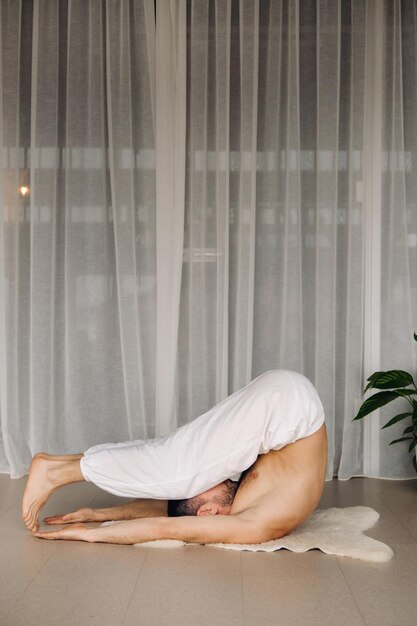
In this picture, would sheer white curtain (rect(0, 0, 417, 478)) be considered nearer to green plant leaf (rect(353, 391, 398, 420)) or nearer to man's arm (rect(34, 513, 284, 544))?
green plant leaf (rect(353, 391, 398, 420))

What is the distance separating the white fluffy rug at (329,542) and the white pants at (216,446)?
0.72ft

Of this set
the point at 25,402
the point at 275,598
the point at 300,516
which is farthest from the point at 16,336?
the point at 275,598

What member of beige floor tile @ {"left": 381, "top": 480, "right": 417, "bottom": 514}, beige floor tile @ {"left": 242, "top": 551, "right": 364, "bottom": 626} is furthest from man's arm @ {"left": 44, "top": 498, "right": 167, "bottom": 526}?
beige floor tile @ {"left": 381, "top": 480, "right": 417, "bottom": 514}

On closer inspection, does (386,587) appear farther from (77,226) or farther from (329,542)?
(77,226)

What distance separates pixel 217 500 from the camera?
301 centimetres

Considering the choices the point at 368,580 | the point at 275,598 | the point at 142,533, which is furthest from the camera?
the point at 142,533

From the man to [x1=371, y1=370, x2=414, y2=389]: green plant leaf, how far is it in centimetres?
97

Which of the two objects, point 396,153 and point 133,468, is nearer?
point 133,468

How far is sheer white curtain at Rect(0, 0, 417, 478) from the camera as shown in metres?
4.23

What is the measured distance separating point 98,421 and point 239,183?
4.73 ft

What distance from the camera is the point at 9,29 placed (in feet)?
14.1

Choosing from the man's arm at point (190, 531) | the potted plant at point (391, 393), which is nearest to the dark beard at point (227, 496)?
the man's arm at point (190, 531)

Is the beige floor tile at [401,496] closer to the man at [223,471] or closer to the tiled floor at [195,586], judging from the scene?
the tiled floor at [195,586]

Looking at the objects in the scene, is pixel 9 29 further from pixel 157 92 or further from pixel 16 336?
pixel 16 336
